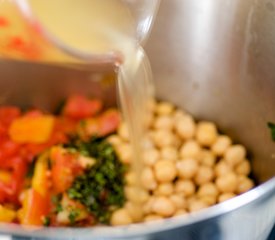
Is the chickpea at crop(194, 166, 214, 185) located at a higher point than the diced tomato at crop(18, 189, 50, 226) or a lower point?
higher

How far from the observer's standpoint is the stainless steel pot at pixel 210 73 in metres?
1.46

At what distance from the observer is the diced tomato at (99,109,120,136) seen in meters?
1.68

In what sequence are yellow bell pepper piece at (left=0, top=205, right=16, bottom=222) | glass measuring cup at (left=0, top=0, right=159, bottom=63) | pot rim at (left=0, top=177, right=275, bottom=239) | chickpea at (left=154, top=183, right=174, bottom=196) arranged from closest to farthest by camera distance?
pot rim at (left=0, top=177, right=275, bottom=239) → glass measuring cup at (left=0, top=0, right=159, bottom=63) → yellow bell pepper piece at (left=0, top=205, right=16, bottom=222) → chickpea at (left=154, top=183, right=174, bottom=196)

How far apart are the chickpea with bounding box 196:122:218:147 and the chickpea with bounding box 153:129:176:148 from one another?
8 centimetres

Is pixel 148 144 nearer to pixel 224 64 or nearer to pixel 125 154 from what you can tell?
pixel 125 154

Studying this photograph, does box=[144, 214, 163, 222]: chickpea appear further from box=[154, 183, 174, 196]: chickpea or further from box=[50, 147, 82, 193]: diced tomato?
box=[50, 147, 82, 193]: diced tomato

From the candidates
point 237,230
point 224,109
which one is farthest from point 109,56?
point 224,109

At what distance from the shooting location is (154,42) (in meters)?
1.64

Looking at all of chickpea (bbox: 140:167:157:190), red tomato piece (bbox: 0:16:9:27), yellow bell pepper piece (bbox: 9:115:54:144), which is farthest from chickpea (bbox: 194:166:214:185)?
red tomato piece (bbox: 0:16:9:27)

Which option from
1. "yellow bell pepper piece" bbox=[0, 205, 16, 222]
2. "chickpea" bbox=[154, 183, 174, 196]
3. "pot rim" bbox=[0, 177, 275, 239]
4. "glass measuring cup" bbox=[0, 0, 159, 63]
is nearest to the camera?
"pot rim" bbox=[0, 177, 275, 239]

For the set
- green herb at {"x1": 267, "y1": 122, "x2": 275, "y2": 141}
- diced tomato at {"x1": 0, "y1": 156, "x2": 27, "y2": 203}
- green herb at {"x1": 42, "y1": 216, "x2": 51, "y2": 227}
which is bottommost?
diced tomato at {"x1": 0, "y1": 156, "x2": 27, "y2": 203}

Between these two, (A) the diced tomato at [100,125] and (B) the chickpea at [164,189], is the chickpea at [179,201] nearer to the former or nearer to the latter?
(B) the chickpea at [164,189]

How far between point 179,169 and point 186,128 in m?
0.14

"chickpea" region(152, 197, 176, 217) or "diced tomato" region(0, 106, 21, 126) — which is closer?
"chickpea" region(152, 197, 176, 217)
